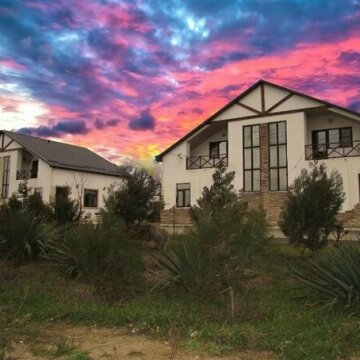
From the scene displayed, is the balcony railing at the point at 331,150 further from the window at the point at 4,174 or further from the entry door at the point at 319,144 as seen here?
the window at the point at 4,174

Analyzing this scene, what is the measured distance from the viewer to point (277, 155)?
29.3m

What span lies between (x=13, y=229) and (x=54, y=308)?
17.9 feet

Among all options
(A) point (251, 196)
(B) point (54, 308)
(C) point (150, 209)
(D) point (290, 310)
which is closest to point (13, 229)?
(B) point (54, 308)

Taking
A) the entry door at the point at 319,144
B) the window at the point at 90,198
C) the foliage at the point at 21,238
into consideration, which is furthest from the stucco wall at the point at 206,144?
the foliage at the point at 21,238

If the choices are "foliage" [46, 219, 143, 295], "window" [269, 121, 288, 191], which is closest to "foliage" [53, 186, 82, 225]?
"foliage" [46, 219, 143, 295]

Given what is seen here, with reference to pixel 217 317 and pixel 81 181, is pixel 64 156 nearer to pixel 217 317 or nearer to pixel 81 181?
pixel 81 181

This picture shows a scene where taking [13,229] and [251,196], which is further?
[251,196]

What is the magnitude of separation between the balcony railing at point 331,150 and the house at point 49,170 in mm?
16309

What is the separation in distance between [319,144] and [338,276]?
21652 millimetres

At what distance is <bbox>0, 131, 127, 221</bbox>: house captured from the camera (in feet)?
128

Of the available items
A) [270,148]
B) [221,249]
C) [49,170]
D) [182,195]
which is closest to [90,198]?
[49,170]

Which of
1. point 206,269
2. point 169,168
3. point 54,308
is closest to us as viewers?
point 206,269

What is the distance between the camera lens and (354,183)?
1037 inches

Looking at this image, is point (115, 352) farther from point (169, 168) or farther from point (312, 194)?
point (169, 168)
